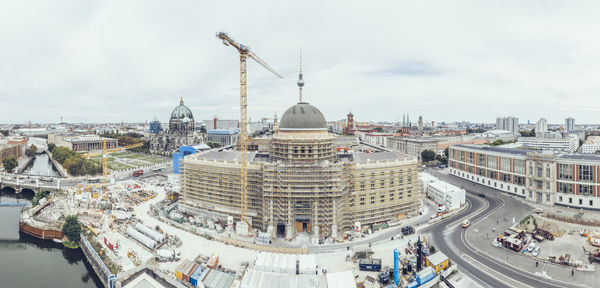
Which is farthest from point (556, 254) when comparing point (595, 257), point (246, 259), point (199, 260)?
point (199, 260)

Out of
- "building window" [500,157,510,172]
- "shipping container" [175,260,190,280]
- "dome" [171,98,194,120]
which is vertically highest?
"dome" [171,98,194,120]

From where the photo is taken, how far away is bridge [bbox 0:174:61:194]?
91.4m

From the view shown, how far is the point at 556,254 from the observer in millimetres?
46594

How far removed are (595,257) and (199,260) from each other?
2182 inches

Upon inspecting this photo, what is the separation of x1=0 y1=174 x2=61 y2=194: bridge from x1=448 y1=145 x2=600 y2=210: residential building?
12022cm

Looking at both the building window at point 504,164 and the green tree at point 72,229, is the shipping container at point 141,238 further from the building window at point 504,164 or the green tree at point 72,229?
the building window at point 504,164

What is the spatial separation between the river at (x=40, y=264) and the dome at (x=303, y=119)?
131ft

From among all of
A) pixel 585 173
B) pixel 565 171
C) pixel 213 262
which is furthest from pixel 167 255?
pixel 585 173

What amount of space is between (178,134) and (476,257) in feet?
530

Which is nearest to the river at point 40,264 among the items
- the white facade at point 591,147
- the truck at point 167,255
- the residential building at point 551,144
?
the truck at point 167,255

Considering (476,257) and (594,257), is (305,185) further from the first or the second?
(594,257)

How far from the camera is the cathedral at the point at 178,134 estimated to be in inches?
6954

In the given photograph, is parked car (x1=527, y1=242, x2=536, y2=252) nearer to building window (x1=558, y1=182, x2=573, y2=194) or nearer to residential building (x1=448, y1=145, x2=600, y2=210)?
residential building (x1=448, y1=145, x2=600, y2=210)

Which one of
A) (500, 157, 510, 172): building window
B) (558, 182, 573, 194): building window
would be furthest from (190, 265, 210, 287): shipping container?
(500, 157, 510, 172): building window
